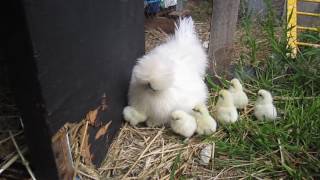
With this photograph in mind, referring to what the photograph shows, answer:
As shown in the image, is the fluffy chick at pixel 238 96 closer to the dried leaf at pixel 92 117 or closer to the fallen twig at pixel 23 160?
the dried leaf at pixel 92 117

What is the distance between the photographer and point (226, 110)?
6.53 feet

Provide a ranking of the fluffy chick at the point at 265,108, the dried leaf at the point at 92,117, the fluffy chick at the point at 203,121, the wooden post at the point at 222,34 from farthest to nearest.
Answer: the wooden post at the point at 222,34 < the fluffy chick at the point at 265,108 < the fluffy chick at the point at 203,121 < the dried leaf at the point at 92,117

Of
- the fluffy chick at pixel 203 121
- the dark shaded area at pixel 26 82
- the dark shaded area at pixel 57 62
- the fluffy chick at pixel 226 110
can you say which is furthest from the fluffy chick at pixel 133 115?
the dark shaded area at pixel 26 82

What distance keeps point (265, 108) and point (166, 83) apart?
24.6 inches

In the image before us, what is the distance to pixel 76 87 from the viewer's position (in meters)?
1.38

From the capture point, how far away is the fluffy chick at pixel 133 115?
198 cm

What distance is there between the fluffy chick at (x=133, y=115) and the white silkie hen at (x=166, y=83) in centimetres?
2

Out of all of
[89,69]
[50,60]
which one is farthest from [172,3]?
[50,60]

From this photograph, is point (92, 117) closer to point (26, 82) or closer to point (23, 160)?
point (23, 160)

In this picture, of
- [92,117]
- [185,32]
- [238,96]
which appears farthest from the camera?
[185,32]

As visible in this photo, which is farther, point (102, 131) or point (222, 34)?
point (222, 34)

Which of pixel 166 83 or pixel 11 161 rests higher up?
pixel 166 83

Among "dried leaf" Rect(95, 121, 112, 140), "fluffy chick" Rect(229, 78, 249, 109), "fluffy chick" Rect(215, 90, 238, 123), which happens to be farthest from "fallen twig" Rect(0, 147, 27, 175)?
"fluffy chick" Rect(229, 78, 249, 109)

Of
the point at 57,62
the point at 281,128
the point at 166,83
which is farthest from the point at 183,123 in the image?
the point at 57,62
